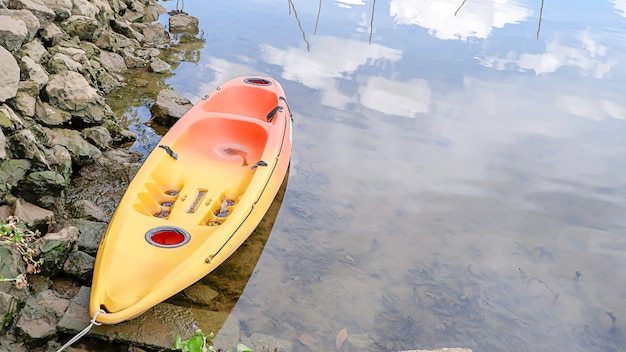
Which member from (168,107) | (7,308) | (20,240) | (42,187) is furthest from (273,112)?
(7,308)

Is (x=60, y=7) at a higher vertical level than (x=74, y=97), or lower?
higher

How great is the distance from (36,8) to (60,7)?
1.07 m

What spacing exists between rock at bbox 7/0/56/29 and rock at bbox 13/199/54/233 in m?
2.35

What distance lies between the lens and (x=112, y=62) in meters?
7.44

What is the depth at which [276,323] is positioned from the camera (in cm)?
363

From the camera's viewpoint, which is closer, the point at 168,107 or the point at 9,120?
the point at 9,120

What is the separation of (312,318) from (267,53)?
707 cm

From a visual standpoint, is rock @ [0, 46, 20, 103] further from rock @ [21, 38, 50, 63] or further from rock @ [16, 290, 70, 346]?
rock @ [16, 290, 70, 346]

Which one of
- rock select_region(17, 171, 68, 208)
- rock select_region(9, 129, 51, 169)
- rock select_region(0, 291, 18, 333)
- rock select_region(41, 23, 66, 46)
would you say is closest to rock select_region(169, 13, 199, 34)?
rock select_region(41, 23, 66, 46)

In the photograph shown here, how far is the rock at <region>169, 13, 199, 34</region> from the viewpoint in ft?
33.7

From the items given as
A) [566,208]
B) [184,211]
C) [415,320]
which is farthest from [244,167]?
[566,208]

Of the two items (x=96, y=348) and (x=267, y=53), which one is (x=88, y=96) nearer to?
(x=96, y=348)

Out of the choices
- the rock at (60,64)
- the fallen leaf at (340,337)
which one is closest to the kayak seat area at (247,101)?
the rock at (60,64)

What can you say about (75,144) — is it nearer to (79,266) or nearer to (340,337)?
(79,266)
